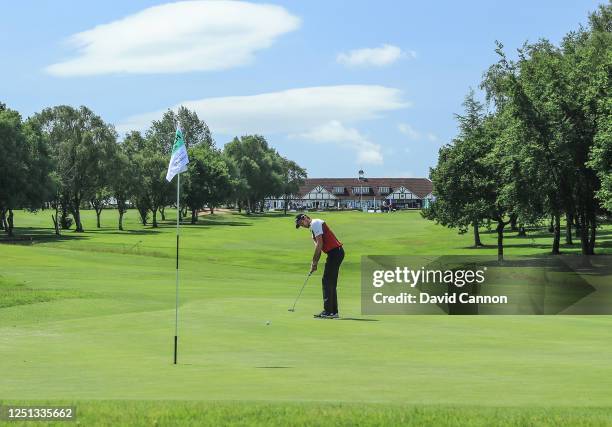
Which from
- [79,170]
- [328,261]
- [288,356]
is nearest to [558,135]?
[328,261]

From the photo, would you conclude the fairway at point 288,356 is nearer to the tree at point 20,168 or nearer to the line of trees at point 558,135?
the line of trees at point 558,135

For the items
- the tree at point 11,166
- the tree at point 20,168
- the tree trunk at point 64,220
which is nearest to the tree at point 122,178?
the tree trunk at point 64,220

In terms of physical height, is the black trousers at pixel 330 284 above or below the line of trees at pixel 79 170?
below

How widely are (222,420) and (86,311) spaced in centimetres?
1855

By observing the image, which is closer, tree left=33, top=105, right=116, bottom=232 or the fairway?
Answer: the fairway

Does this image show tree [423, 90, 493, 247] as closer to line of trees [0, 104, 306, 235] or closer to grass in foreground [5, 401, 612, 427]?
line of trees [0, 104, 306, 235]

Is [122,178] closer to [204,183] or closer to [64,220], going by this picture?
[64,220]

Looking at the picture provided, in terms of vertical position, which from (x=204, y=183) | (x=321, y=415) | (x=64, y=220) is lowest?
(x=64, y=220)

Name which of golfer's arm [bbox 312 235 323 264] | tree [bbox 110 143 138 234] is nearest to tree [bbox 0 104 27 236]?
tree [bbox 110 143 138 234]

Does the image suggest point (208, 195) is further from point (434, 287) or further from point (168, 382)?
point (168, 382)

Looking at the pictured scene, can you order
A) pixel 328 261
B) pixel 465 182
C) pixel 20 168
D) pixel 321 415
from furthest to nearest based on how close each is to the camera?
pixel 20 168 < pixel 465 182 < pixel 328 261 < pixel 321 415

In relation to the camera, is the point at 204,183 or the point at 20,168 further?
the point at 204,183

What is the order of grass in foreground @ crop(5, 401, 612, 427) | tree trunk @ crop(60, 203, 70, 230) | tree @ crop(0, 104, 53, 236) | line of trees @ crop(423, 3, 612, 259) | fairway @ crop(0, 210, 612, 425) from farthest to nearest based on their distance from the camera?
tree trunk @ crop(60, 203, 70, 230) → tree @ crop(0, 104, 53, 236) → line of trees @ crop(423, 3, 612, 259) → fairway @ crop(0, 210, 612, 425) → grass in foreground @ crop(5, 401, 612, 427)

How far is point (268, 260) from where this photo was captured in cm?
8119
